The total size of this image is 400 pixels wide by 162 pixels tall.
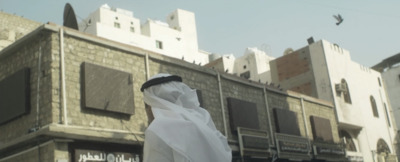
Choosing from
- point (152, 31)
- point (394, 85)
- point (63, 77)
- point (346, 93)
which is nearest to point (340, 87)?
point (346, 93)

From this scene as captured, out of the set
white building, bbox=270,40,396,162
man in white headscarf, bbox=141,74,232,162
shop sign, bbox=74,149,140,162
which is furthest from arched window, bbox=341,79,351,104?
man in white headscarf, bbox=141,74,232,162

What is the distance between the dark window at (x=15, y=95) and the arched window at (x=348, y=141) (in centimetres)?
1773

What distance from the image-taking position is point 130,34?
41344 millimetres

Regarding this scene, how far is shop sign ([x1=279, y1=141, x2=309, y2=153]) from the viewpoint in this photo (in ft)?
56.9

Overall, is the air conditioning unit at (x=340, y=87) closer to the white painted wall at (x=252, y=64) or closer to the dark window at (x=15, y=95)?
the white painted wall at (x=252, y=64)

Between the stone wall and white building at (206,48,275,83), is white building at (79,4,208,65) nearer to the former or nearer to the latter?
white building at (206,48,275,83)

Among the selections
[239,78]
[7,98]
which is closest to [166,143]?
[7,98]

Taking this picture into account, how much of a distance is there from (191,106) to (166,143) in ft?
1.70

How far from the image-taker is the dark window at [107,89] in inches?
447

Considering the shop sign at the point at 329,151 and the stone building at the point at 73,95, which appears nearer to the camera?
the stone building at the point at 73,95

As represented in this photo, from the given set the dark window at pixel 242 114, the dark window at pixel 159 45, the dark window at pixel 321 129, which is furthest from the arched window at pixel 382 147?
the dark window at pixel 159 45

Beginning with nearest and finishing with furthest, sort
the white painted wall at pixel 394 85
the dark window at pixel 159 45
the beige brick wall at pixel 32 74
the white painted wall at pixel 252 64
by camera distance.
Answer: the beige brick wall at pixel 32 74, the white painted wall at pixel 252 64, the white painted wall at pixel 394 85, the dark window at pixel 159 45

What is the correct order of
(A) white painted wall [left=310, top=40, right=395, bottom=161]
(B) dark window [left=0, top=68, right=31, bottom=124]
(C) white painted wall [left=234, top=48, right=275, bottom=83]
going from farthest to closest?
(C) white painted wall [left=234, top=48, right=275, bottom=83], (A) white painted wall [left=310, top=40, right=395, bottom=161], (B) dark window [left=0, top=68, right=31, bottom=124]

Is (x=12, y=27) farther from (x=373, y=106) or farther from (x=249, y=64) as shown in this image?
(x=373, y=106)
